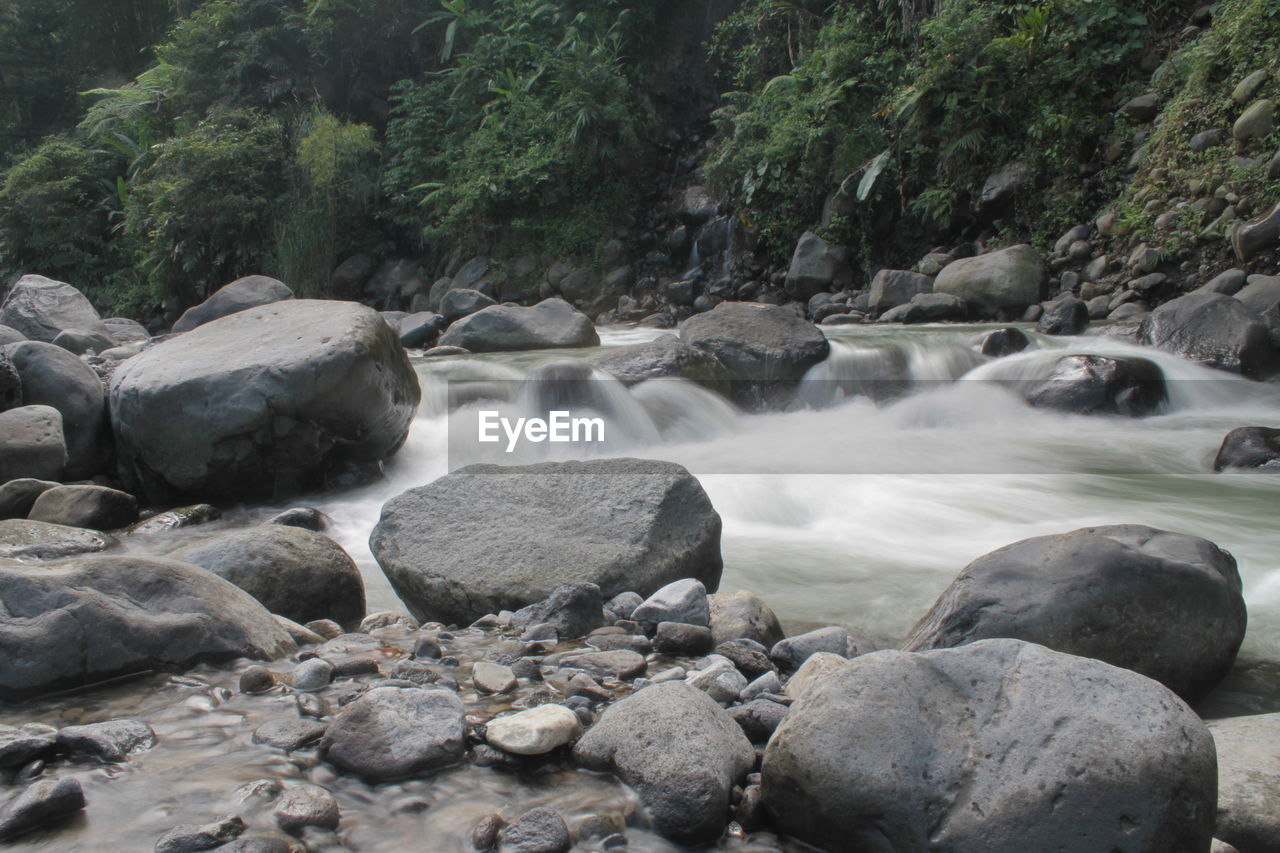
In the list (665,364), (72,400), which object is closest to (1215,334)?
(665,364)

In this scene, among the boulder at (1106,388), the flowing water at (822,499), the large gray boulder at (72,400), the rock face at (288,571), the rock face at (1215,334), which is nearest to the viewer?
the flowing water at (822,499)

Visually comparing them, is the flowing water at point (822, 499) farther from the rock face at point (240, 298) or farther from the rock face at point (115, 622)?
the rock face at point (240, 298)

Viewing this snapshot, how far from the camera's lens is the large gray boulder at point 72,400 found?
6.36 metres

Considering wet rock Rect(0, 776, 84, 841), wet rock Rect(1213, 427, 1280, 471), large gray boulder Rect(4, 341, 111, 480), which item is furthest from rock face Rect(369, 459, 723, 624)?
wet rock Rect(1213, 427, 1280, 471)

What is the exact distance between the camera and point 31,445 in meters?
5.87

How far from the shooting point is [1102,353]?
28.0ft

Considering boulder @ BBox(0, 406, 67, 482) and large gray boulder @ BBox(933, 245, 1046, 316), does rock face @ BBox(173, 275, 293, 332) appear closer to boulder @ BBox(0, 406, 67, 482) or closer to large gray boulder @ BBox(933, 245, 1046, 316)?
boulder @ BBox(0, 406, 67, 482)

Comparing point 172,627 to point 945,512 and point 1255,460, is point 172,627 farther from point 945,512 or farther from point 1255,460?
point 1255,460

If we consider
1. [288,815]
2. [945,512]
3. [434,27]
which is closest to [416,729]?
[288,815]

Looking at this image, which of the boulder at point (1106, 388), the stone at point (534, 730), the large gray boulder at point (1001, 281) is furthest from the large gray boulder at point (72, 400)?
the large gray boulder at point (1001, 281)

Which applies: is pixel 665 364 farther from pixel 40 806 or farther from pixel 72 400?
pixel 40 806

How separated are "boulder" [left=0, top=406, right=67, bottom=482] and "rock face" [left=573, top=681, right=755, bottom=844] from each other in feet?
17.1

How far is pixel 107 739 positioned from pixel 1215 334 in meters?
9.06

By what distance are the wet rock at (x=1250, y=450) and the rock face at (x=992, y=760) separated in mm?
5302
